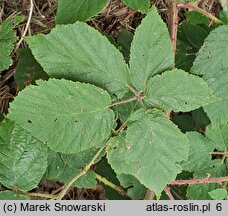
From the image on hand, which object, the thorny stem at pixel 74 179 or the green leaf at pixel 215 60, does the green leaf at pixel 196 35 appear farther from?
the thorny stem at pixel 74 179

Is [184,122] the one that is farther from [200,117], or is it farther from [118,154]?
[118,154]

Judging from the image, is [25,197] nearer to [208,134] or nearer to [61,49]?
[61,49]

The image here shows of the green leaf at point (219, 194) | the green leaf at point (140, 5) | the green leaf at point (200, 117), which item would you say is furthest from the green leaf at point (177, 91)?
the green leaf at point (200, 117)

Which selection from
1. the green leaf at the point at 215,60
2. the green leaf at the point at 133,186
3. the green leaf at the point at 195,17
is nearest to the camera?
the green leaf at the point at 215,60

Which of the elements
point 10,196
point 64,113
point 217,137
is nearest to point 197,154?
point 217,137

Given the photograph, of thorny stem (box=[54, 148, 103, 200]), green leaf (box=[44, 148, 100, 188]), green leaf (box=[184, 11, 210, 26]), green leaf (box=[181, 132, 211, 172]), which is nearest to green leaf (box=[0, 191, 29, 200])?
thorny stem (box=[54, 148, 103, 200])

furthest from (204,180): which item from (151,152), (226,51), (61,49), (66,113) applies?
(61,49)
